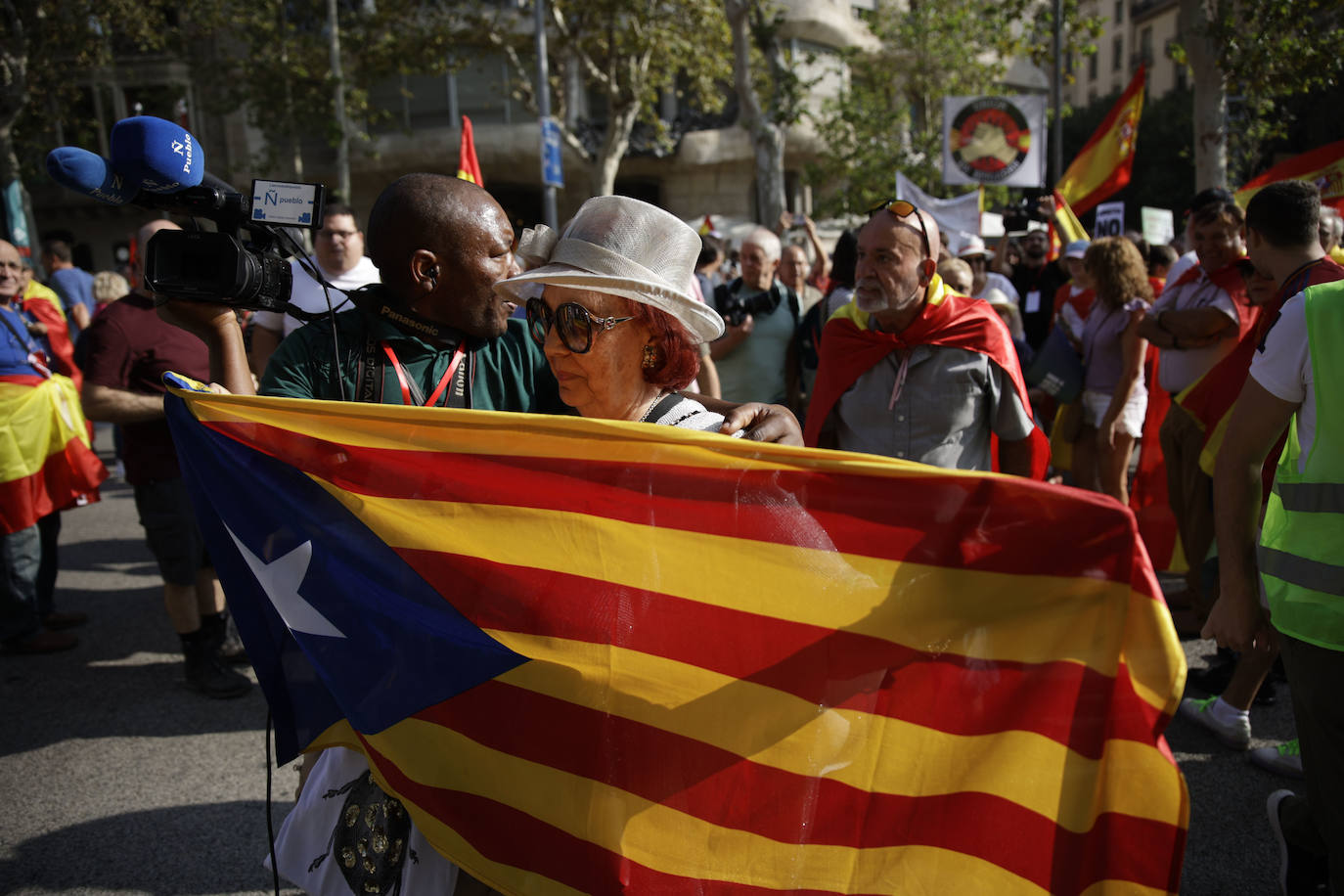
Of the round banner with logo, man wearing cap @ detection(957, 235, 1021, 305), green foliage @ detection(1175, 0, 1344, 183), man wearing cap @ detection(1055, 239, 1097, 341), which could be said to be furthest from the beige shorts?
green foliage @ detection(1175, 0, 1344, 183)

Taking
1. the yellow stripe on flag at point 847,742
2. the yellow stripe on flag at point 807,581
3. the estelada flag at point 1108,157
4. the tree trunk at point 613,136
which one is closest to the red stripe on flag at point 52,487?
the yellow stripe on flag at point 807,581

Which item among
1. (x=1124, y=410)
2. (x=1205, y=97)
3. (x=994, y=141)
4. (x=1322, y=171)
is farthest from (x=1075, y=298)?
(x=1205, y=97)

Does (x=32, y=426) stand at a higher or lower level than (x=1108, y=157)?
lower

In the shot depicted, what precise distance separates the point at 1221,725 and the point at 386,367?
3.46 metres

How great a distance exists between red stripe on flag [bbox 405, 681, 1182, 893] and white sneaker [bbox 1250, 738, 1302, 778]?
2.71 metres

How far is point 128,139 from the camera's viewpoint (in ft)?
6.15

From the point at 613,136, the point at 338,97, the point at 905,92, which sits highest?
the point at 905,92

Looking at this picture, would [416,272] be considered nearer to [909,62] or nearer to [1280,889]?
[1280,889]

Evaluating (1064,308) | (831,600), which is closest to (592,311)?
(831,600)

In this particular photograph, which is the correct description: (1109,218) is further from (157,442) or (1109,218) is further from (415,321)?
(415,321)

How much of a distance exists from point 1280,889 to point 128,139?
357 centimetres

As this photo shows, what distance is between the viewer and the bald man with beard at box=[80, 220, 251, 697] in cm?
431

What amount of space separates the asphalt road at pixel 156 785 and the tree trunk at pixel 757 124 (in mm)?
12127

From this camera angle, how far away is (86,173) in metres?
1.84
